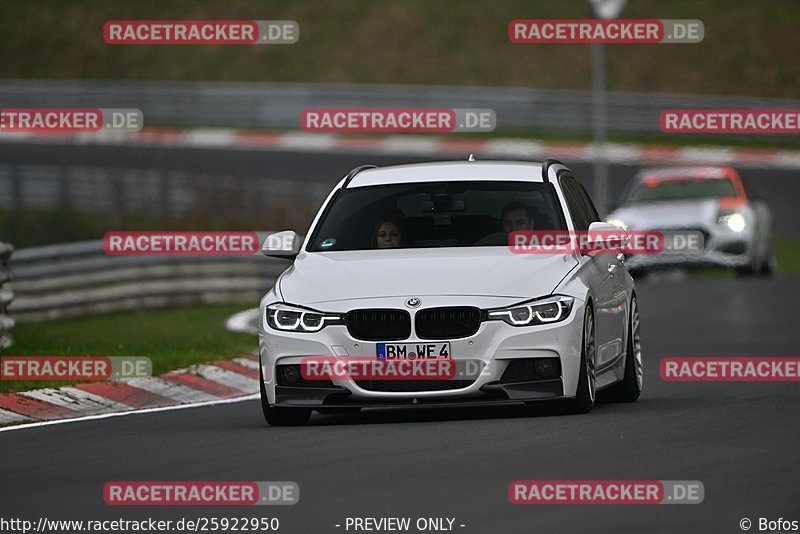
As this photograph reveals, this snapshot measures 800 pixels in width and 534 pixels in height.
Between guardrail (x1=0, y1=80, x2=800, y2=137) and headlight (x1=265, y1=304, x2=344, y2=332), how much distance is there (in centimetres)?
3278

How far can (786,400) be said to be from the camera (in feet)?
41.6

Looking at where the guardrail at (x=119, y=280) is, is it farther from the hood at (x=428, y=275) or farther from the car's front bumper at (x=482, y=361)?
the car's front bumper at (x=482, y=361)

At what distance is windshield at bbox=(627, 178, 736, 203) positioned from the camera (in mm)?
27644

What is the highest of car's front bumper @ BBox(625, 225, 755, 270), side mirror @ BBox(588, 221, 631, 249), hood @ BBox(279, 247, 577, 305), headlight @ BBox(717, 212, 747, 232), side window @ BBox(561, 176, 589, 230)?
headlight @ BBox(717, 212, 747, 232)

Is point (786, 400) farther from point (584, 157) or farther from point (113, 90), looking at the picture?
point (113, 90)

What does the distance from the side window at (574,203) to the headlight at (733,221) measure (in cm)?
1309

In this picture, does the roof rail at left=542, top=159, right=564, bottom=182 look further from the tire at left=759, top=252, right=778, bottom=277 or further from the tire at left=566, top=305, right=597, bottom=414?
the tire at left=759, top=252, right=778, bottom=277

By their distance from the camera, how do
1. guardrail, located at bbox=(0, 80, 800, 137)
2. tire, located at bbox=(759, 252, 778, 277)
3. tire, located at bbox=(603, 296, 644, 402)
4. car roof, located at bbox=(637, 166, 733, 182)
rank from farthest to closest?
guardrail, located at bbox=(0, 80, 800, 137) < car roof, located at bbox=(637, 166, 733, 182) < tire, located at bbox=(759, 252, 778, 277) < tire, located at bbox=(603, 296, 644, 402)

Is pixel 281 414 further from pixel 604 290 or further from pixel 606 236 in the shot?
pixel 606 236

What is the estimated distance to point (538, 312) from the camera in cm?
1136

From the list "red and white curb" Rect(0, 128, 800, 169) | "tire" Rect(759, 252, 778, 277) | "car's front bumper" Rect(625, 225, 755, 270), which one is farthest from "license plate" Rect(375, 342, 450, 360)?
"red and white curb" Rect(0, 128, 800, 169)

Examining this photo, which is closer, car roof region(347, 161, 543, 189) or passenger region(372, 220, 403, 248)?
passenger region(372, 220, 403, 248)

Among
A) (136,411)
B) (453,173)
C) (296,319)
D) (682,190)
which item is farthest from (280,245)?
(682,190)

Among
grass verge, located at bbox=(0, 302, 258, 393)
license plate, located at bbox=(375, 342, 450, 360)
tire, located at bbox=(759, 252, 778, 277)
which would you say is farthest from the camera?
tire, located at bbox=(759, 252, 778, 277)
